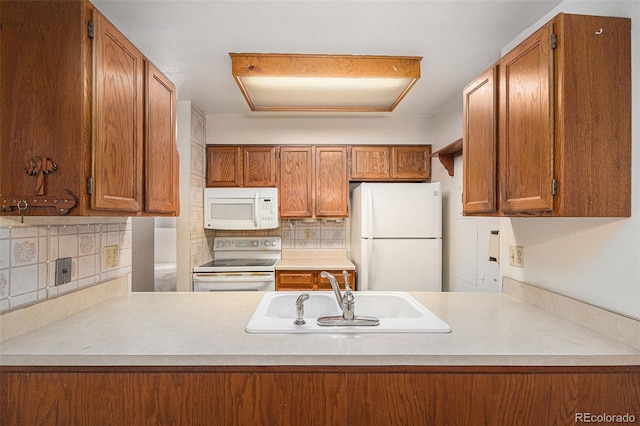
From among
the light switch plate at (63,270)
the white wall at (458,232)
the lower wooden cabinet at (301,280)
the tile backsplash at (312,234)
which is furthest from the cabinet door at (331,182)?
the light switch plate at (63,270)

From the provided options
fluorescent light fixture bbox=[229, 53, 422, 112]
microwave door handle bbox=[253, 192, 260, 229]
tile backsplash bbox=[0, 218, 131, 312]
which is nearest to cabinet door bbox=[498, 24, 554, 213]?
fluorescent light fixture bbox=[229, 53, 422, 112]

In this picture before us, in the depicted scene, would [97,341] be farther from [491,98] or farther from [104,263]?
[491,98]

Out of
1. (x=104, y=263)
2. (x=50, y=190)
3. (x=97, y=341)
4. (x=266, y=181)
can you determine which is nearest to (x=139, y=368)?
(x=97, y=341)

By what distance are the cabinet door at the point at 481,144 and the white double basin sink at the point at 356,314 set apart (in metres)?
0.57

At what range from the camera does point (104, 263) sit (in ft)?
5.49

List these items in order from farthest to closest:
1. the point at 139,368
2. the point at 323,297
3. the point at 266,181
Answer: the point at 266,181, the point at 323,297, the point at 139,368

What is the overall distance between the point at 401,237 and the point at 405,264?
0.79 ft

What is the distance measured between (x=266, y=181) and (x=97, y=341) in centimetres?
239

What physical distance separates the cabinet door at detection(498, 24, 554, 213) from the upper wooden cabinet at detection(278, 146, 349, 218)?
2069 mm

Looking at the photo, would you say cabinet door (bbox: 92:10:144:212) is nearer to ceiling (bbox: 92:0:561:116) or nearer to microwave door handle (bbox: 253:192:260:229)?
ceiling (bbox: 92:0:561:116)

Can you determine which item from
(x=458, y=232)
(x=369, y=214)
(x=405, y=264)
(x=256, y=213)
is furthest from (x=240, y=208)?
(x=458, y=232)

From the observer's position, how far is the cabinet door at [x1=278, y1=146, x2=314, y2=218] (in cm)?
340

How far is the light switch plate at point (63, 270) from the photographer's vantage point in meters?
1.36

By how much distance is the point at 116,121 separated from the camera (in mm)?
1217
